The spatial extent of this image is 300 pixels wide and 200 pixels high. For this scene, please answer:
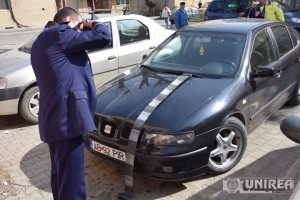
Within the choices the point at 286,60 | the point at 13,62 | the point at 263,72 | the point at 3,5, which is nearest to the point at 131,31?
the point at 13,62

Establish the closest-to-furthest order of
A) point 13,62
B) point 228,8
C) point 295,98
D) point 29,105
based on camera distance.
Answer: point 29,105 → point 13,62 → point 295,98 → point 228,8

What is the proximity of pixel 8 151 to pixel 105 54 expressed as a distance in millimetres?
2224

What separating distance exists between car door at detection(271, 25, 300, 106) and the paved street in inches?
24.1

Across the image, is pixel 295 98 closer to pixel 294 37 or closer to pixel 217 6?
pixel 294 37

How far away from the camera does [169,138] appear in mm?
2852

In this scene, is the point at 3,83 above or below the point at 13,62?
below

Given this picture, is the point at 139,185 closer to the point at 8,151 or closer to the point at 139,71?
the point at 139,71

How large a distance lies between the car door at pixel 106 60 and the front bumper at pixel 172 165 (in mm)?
2744

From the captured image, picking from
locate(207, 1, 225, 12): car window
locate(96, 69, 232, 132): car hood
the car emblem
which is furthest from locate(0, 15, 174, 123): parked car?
locate(207, 1, 225, 12): car window

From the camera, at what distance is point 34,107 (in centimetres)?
492

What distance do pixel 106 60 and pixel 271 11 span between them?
164 inches

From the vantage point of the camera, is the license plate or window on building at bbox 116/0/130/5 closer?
the license plate

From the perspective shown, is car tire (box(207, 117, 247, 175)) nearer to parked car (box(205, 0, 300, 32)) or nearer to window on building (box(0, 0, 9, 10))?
parked car (box(205, 0, 300, 32))
